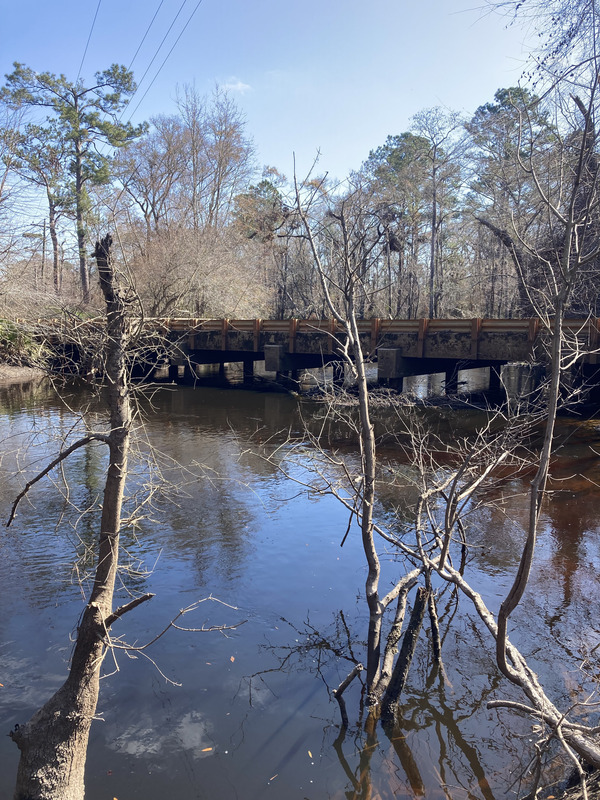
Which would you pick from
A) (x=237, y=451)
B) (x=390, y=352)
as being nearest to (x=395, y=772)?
(x=237, y=451)

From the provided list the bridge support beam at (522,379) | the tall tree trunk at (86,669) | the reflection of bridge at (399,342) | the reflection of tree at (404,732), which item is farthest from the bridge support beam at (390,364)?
the tall tree trunk at (86,669)

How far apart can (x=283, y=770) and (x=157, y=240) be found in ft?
102

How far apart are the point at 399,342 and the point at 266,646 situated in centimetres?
1599

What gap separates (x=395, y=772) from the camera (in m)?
5.04

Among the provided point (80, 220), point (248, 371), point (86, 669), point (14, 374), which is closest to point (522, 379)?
point (248, 371)

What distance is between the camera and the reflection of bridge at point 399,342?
1930cm

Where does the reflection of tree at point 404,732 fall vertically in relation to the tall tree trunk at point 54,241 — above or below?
below

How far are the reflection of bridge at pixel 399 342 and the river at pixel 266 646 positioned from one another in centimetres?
692

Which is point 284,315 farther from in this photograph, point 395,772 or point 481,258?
point 395,772

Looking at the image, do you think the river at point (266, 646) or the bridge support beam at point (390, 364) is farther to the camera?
the bridge support beam at point (390, 364)

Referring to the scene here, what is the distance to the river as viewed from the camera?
5047 mm

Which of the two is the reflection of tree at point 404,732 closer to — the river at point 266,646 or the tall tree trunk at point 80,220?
the river at point 266,646

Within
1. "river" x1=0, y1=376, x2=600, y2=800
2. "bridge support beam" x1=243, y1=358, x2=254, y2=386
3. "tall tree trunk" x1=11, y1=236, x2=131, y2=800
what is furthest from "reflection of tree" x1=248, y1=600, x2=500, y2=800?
"bridge support beam" x1=243, y1=358, x2=254, y2=386

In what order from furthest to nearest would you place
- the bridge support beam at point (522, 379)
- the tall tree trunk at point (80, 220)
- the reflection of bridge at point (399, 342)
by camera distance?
1. the tall tree trunk at point (80, 220)
2. the bridge support beam at point (522, 379)
3. the reflection of bridge at point (399, 342)
